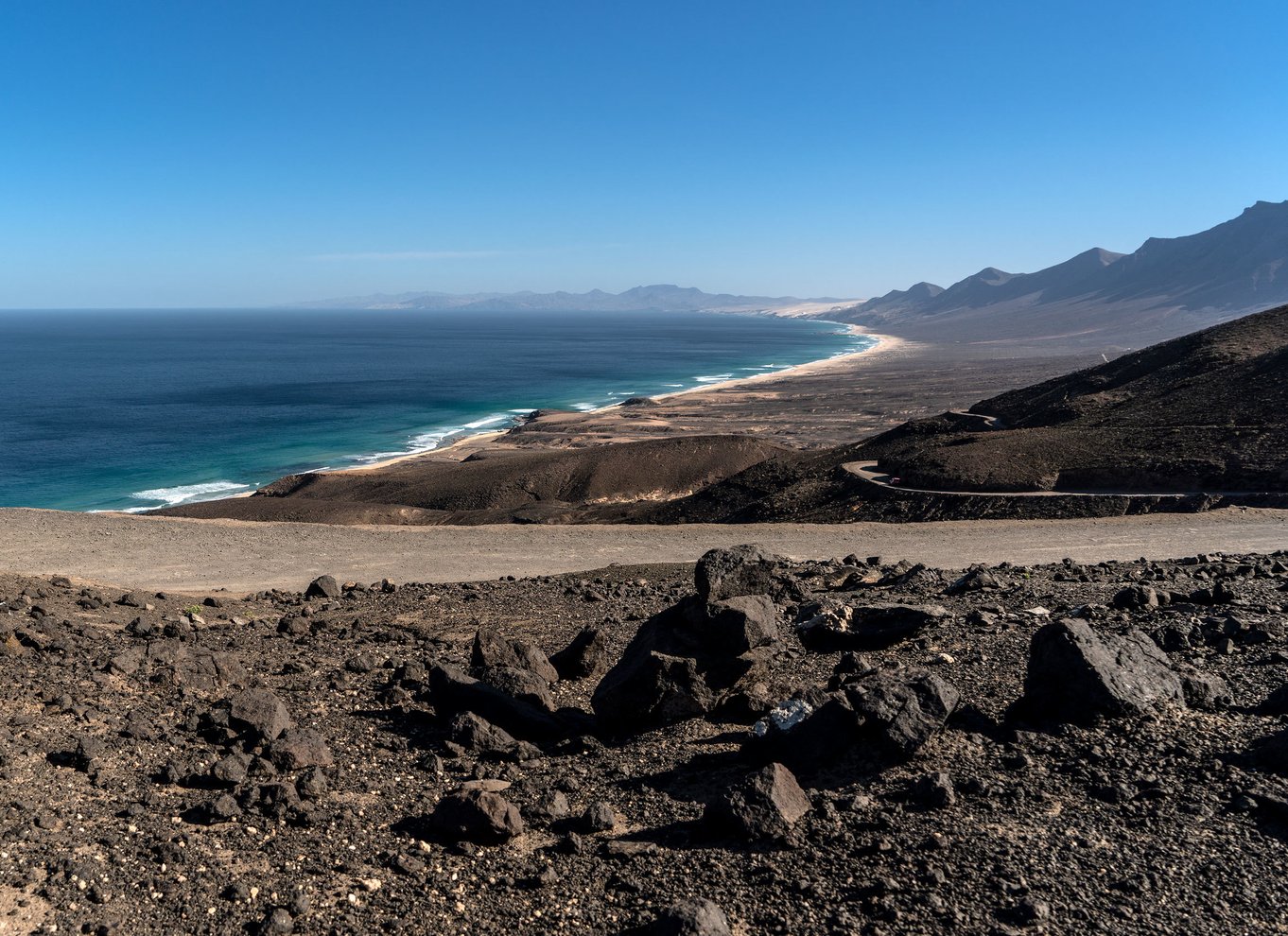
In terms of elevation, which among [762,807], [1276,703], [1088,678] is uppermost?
[1088,678]

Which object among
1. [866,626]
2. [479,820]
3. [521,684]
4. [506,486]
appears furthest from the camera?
[506,486]

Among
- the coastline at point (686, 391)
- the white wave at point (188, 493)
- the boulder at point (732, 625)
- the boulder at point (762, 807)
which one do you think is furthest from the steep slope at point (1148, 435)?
the white wave at point (188, 493)

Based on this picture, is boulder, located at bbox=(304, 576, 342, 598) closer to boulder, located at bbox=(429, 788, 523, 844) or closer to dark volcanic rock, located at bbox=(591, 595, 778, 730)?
dark volcanic rock, located at bbox=(591, 595, 778, 730)

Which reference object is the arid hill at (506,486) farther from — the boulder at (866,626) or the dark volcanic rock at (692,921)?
the dark volcanic rock at (692,921)

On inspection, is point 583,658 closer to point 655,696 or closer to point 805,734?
point 655,696

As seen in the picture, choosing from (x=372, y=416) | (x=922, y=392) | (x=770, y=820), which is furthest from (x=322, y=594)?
(x=922, y=392)

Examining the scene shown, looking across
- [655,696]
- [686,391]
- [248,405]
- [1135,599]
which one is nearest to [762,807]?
[655,696]

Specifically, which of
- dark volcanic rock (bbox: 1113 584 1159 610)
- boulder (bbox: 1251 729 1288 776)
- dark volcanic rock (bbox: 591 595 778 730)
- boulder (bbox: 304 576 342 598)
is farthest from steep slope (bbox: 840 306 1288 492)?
boulder (bbox: 1251 729 1288 776)
